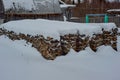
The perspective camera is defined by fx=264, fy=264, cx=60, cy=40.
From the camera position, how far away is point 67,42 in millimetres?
8352

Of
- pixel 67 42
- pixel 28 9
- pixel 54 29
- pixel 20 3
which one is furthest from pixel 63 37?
pixel 20 3

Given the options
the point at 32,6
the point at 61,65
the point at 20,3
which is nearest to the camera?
the point at 61,65

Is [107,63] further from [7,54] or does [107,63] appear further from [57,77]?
[7,54]

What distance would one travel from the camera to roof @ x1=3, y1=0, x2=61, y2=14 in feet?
67.3

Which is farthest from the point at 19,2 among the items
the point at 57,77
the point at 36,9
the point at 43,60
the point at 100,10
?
the point at 100,10

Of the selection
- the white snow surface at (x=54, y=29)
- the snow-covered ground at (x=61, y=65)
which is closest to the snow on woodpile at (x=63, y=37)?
the white snow surface at (x=54, y=29)

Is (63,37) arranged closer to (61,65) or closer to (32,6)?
(61,65)

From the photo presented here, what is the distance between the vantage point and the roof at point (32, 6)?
20.5 metres

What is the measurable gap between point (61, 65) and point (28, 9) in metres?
14.1

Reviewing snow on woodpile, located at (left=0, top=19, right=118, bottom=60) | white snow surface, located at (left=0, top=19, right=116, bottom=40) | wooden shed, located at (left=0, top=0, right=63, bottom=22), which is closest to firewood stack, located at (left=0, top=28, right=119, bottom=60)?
snow on woodpile, located at (left=0, top=19, right=118, bottom=60)

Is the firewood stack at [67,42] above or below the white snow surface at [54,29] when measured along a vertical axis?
below

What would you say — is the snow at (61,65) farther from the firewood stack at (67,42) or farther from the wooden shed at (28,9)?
the wooden shed at (28,9)

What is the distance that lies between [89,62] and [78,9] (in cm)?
2914

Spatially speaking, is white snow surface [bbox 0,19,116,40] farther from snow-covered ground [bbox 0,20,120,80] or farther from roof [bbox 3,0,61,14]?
roof [bbox 3,0,61,14]
